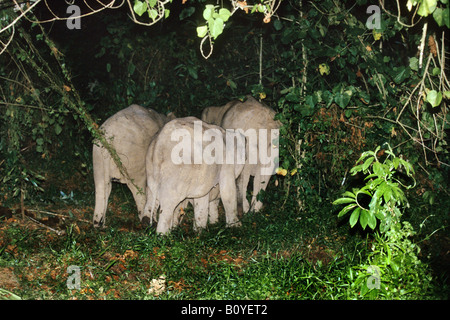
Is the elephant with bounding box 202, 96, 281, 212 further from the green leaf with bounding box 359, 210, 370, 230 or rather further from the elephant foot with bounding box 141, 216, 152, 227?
the green leaf with bounding box 359, 210, 370, 230

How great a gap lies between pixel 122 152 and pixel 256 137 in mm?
1891

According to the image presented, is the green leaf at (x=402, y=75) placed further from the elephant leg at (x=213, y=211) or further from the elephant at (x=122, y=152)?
the elephant at (x=122, y=152)

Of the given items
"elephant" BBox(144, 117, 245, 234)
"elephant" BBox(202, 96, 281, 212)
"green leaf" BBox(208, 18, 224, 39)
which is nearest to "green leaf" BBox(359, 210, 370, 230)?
"green leaf" BBox(208, 18, 224, 39)

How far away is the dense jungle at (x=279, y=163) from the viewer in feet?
14.1

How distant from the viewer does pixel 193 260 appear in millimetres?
5141

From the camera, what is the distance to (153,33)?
8672 millimetres

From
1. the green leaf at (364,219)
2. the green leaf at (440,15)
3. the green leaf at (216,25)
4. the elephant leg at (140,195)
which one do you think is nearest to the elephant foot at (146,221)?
the elephant leg at (140,195)

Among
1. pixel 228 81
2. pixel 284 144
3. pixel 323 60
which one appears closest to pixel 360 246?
pixel 284 144

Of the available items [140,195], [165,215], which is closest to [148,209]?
[140,195]

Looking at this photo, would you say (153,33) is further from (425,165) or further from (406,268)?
(406,268)

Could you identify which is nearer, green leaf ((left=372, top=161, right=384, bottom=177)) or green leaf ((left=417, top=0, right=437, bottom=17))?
green leaf ((left=417, top=0, right=437, bottom=17))

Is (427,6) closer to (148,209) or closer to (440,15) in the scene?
(440,15)

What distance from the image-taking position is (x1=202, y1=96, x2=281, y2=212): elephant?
7.14 meters

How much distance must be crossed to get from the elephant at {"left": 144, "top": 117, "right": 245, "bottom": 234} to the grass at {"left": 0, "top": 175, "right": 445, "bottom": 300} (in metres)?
0.44
